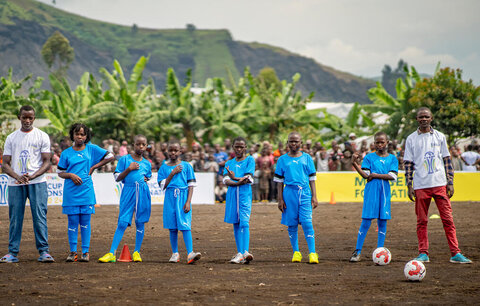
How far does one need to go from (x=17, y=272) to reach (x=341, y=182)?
15.9 m

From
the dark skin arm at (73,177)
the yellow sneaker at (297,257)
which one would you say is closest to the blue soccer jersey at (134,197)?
the dark skin arm at (73,177)

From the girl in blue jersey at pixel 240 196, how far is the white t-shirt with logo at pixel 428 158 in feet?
8.26

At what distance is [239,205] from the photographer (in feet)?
32.3

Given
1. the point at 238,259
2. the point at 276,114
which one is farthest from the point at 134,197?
the point at 276,114

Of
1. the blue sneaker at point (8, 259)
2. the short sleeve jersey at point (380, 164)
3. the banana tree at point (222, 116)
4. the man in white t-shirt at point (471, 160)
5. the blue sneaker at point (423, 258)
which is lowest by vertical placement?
the blue sneaker at point (8, 259)

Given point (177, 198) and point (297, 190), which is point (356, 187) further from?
point (177, 198)

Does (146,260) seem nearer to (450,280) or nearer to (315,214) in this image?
(450,280)

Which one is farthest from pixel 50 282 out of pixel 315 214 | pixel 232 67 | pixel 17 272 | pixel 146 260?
pixel 232 67

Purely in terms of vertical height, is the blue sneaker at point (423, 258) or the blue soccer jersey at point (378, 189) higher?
the blue soccer jersey at point (378, 189)

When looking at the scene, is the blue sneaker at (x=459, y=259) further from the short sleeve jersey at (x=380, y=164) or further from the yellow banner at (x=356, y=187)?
the yellow banner at (x=356, y=187)

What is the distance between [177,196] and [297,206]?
186cm

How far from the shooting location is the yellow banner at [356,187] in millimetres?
22953

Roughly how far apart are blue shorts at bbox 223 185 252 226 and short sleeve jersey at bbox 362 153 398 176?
79.3 inches

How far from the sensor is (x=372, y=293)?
Result: 7.21 meters
